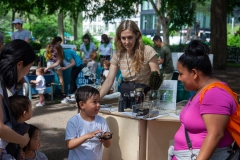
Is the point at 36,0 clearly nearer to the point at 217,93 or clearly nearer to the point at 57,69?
the point at 57,69

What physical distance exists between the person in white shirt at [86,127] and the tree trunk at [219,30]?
11965 millimetres

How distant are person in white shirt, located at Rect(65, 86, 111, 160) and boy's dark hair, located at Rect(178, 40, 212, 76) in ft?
4.28

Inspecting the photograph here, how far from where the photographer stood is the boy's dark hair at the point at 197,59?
2273mm

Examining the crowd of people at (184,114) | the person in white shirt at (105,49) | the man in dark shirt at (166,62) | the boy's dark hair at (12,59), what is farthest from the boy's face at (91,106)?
the person in white shirt at (105,49)

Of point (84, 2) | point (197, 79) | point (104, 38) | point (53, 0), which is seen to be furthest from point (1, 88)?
point (84, 2)

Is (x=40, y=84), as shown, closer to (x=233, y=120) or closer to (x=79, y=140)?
(x=79, y=140)

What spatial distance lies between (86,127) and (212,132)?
154 centimetres

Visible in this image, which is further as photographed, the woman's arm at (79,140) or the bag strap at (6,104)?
the woman's arm at (79,140)

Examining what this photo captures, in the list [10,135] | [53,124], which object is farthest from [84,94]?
[53,124]

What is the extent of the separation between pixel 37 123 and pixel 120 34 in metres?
3.91

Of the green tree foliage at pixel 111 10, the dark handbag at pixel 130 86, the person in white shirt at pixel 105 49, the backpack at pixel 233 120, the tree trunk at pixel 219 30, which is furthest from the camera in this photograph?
the green tree foliage at pixel 111 10

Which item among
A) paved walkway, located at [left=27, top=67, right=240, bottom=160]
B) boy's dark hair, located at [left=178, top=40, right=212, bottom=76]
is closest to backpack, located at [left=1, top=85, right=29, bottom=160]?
boy's dark hair, located at [left=178, top=40, right=212, bottom=76]

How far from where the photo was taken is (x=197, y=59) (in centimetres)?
228

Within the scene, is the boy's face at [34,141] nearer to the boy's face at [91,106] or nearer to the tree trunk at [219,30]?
the boy's face at [91,106]
